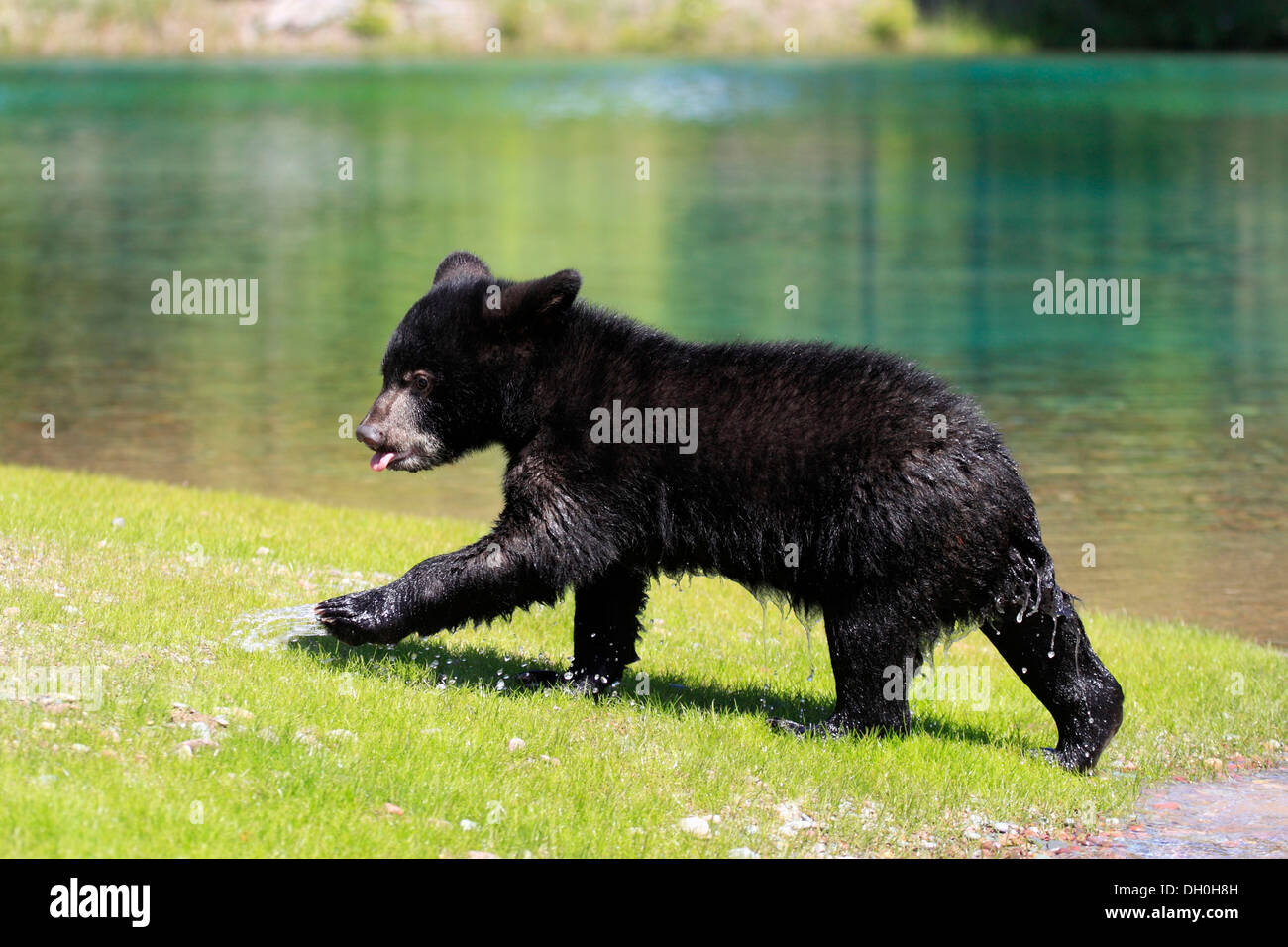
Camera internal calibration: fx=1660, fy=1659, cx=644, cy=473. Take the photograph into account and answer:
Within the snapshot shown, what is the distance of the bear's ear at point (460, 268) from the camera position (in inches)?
388

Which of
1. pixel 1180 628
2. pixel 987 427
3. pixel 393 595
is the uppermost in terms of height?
pixel 987 427

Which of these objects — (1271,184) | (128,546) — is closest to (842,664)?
(128,546)

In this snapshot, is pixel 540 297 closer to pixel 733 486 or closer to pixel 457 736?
pixel 733 486

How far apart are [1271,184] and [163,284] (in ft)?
118

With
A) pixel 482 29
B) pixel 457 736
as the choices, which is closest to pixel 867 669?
pixel 457 736

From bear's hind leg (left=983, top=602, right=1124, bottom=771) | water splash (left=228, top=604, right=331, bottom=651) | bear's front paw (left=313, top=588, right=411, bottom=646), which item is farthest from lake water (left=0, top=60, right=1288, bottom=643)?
bear's front paw (left=313, top=588, right=411, bottom=646)

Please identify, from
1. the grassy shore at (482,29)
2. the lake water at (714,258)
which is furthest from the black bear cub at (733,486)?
the grassy shore at (482,29)

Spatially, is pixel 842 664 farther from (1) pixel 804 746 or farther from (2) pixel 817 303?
(2) pixel 817 303

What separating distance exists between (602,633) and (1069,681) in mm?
2622

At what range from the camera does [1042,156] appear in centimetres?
6506

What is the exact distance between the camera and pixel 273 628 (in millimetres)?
→ 9492

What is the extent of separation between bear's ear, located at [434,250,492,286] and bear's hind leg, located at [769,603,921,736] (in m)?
3.02

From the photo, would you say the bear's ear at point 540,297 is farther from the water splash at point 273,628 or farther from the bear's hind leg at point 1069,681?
the bear's hind leg at point 1069,681
